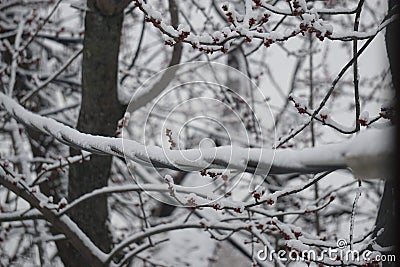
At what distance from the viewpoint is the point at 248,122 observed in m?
3.51

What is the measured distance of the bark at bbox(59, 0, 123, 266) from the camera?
2.44 metres

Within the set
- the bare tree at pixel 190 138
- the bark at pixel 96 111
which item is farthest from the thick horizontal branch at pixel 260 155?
the bark at pixel 96 111

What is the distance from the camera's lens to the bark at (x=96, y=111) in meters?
2.44

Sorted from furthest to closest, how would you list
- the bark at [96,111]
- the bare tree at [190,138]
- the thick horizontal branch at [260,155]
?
the bark at [96,111] → the bare tree at [190,138] → the thick horizontal branch at [260,155]

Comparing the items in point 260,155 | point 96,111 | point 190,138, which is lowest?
point 260,155

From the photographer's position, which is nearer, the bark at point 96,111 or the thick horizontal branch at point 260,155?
the thick horizontal branch at point 260,155

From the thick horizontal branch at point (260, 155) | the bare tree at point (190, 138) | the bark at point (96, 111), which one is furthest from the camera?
the bark at point (96, 111)

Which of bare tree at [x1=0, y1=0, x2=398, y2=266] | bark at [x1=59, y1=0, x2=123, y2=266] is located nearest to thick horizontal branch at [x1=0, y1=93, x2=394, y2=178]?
bare tree at [x1=0, y1=0, x2=398, y2=266]

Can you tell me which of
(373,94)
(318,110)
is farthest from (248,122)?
(318,110)

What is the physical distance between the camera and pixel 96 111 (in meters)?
2.59

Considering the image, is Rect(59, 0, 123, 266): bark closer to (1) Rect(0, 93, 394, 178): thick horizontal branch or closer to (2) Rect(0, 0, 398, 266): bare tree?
(2) Rect(0, 0, 398, 266): bare tree

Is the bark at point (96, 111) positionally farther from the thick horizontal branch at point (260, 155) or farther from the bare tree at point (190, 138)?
the thick horizontal branch at point (260, 155)

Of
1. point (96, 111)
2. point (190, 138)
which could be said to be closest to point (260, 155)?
point (96, 111)

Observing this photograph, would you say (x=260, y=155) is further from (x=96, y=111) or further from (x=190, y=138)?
(x=190, y=138)
